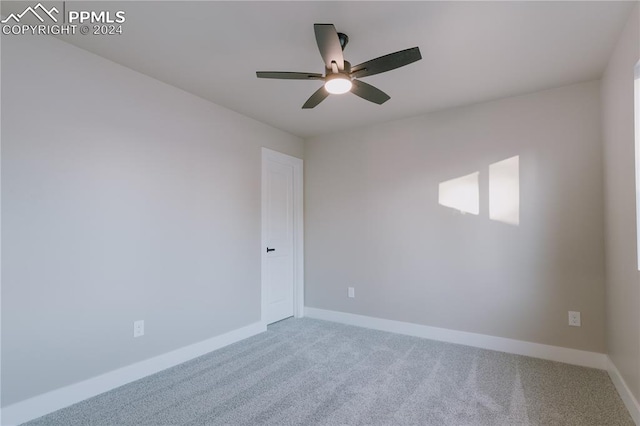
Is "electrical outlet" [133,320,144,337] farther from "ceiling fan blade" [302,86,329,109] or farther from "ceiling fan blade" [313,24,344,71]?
"ceiling fan blade" [313,24,344,71]

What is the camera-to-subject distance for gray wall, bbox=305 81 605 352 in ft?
8.90

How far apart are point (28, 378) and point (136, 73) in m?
2.27

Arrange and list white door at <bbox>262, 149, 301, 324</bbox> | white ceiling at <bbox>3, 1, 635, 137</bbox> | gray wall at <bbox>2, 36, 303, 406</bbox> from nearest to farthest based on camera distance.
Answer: white ceiling at <bbox>3, 1, 635, 137</bbox> → gray wall at <bbox>2, 36, 303, 406</bbox> → white door at <bbox>262, 149, 301, 324</bbox>

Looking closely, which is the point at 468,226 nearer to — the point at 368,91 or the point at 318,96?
the point at 368,91

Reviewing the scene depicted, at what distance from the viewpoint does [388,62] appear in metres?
1.79

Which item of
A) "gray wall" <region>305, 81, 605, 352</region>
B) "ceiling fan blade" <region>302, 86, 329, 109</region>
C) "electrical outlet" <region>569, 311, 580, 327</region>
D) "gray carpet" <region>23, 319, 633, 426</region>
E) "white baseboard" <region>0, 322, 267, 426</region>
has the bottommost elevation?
"gray carpet" <region>23, 319, 633, 426</region>

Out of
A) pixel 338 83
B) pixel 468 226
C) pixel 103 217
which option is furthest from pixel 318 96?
pixel 468 226

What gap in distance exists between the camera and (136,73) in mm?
2529

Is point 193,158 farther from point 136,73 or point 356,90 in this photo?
point 356,90

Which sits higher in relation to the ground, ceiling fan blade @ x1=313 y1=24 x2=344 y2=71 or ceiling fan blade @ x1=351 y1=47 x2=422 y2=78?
ceiling fan blade @ x1=313 y1=24 x2=344 y2=71

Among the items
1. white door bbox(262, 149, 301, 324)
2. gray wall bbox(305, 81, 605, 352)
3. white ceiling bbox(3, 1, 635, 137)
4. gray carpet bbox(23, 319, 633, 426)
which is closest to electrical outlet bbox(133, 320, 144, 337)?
gray carpet bbox(23, 319, 633, 426)

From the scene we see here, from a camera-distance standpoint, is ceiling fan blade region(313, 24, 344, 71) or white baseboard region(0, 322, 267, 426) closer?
ceiling fan blade region(313, 24, 344, 71)

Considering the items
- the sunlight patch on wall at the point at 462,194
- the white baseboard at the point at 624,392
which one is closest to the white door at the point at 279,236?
the sunlight patch on wall at the point at 462,194

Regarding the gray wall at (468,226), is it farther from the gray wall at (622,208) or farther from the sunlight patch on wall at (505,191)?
the gray wall at (622,208)
